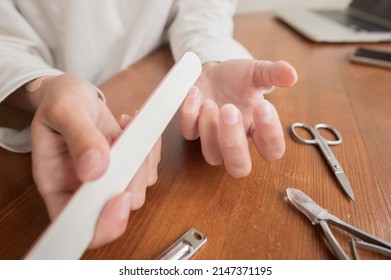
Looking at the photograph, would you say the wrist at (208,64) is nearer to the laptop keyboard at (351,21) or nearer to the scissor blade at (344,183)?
the scissor blade at (344,183)

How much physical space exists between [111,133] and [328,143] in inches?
8.7

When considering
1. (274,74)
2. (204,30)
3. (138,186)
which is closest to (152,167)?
(138,186)

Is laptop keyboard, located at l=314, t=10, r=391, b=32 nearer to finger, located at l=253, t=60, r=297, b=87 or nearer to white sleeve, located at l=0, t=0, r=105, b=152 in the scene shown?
finger, located at l=253, t=60, r=297, b=87

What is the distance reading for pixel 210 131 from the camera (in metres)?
0.25

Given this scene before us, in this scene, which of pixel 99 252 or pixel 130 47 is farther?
pixel 130 47

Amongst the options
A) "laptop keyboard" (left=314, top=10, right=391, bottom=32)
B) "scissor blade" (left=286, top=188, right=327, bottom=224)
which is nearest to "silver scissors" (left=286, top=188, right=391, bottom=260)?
"scissor blade" (left=286, top=188, right=327, bottom=224)

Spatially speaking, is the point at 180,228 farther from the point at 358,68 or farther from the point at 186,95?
the point at 358,68

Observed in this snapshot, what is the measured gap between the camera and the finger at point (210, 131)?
9.7 inches

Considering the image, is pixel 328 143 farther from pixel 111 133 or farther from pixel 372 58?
pixel 372 58

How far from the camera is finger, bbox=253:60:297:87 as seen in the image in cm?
25

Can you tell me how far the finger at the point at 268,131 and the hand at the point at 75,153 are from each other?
9 cm

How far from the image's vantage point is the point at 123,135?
0.58ft
